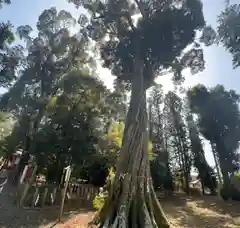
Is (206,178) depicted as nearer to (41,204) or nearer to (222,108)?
(222,108)

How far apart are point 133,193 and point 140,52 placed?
640 centimetres

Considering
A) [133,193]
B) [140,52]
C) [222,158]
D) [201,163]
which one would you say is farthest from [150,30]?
[201,163]

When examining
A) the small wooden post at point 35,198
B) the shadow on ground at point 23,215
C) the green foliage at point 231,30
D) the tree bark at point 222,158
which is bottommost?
the shadow on ground at point 23,215

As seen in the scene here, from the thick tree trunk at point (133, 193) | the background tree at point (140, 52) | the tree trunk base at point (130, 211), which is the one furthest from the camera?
the background tree at point (140, 52)

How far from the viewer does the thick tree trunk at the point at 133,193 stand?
211 inches

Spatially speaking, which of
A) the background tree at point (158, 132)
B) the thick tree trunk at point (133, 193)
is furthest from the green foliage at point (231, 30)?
the background tree at point (158, 132)

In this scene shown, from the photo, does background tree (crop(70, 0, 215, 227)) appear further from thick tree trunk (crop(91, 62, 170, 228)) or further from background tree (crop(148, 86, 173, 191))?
background tree (crop(148, 86, 173, 191))

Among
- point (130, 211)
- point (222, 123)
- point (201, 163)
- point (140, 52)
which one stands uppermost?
point (222, 123)

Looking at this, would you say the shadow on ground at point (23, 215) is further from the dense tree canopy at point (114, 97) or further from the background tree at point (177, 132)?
the background tree at point (177, 132)

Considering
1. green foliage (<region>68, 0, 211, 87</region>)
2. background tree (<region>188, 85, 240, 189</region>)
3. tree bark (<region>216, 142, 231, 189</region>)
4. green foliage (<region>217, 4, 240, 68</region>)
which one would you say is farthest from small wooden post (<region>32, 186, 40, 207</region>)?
background tree (<region>188, 85, 240, 189</region>)

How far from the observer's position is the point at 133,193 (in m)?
5.90

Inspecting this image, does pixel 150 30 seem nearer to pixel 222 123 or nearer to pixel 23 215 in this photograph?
pixel 23 215

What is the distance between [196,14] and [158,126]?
13722 mm

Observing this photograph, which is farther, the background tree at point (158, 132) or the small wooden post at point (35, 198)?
the background tree at point (158, 132)
